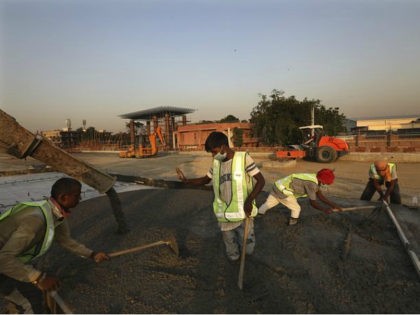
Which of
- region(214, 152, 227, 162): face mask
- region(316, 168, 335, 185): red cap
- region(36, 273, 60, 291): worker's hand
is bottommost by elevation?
region(36, 273, 60, 291): worker's hand

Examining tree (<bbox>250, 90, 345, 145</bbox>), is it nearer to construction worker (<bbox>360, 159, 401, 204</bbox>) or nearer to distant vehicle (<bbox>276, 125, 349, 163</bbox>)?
distant vehicle (<bbox>276, 125, 349, 163</bbox>)

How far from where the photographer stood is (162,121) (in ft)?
116

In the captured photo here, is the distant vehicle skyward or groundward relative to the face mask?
groundward

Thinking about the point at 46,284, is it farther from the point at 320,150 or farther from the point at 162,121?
the point at 162,121

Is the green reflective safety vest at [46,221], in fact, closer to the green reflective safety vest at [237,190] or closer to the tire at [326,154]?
the green reflective safety vest at [237,190]

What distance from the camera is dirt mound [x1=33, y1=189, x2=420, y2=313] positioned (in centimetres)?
257

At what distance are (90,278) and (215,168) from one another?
1704mm

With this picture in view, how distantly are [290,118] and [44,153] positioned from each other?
16.8m

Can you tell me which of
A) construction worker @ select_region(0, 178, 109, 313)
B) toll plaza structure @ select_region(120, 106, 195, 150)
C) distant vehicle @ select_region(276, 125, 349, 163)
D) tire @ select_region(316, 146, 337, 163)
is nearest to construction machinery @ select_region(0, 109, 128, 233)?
construction worker @ select_region(0, 178, 109, 313)

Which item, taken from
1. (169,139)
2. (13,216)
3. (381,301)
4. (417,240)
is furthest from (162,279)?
(169,139)

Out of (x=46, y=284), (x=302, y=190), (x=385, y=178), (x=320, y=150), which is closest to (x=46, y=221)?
(x=46, y=284)

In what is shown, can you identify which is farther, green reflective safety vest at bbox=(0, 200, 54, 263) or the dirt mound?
the dirt mound

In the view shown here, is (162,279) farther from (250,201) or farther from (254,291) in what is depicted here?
(250,201)

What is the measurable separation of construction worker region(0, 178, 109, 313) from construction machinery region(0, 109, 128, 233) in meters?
1.06
